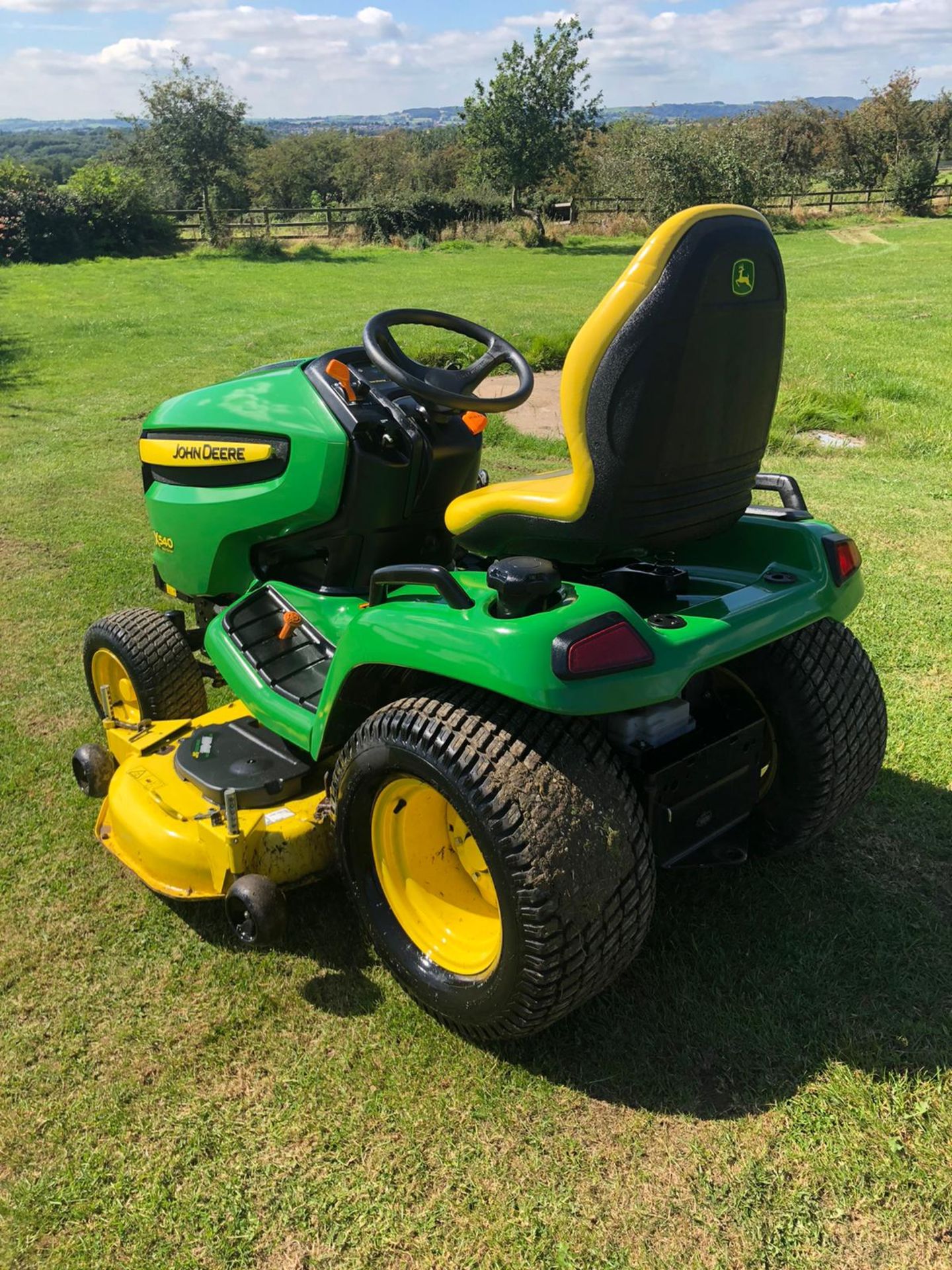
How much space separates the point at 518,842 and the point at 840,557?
3.55ft

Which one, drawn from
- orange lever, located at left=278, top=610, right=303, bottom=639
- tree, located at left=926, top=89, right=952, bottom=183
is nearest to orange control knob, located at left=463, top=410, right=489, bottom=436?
orange lever, located at left=278, top=610, right=303, bottom=639

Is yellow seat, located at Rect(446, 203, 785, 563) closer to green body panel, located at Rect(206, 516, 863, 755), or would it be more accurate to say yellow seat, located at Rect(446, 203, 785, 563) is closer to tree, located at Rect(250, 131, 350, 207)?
green body panel, located at Rect(206, 516, 863, 755)

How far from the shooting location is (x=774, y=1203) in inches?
69.4

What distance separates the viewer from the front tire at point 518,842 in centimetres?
184

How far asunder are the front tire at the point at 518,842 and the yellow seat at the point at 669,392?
0.43 metres

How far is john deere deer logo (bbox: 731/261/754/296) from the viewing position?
1.87 m

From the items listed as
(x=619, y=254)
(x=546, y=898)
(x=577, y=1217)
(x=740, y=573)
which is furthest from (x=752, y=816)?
(x=619, y=254)

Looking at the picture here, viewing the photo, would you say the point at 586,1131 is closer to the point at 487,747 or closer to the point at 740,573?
the point at 487,747

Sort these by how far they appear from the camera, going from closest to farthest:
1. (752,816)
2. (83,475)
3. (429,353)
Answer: (752,816), (83,475), (429,353)

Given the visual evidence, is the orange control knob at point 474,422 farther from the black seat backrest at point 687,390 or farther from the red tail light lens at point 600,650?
the red tail light lens at point 600,650

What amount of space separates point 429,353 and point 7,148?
182m

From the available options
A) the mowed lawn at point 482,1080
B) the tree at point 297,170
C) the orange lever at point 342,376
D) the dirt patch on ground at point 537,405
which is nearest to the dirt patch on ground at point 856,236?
the dirt patch on ground at point 537,405

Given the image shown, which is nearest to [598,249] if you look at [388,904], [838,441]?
[838,441]

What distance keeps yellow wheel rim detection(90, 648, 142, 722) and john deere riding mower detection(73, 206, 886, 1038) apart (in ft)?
0.48
